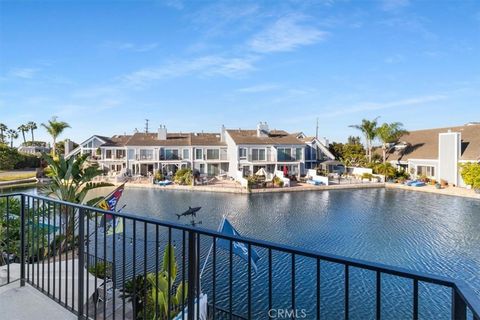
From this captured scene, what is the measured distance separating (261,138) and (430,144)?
795 inches

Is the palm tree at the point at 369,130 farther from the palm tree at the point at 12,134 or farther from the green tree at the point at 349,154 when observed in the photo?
the palm tree at the point at 12,134

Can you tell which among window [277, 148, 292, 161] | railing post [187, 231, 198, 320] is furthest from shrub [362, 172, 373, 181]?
railing post [187, 231, 198, 320]

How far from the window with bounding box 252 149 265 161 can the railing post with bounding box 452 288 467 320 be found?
3638 centimetres

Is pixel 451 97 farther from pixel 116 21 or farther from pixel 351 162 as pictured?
pixel 116 21

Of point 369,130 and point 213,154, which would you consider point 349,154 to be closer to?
point 369,130

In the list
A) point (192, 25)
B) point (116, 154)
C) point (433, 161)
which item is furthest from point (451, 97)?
point (116, 154)

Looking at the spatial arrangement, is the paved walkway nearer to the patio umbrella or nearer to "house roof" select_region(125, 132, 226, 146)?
the patio umbrella

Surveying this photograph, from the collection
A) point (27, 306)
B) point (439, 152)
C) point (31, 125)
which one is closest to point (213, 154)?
point (439, 152)

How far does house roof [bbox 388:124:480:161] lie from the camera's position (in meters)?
32.2

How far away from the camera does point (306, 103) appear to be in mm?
39438

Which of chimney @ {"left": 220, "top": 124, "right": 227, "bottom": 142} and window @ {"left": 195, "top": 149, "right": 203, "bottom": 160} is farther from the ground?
chimney @ {"left": 220, "top": 124, "right": 227, "bottom": 142}

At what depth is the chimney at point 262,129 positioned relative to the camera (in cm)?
4122

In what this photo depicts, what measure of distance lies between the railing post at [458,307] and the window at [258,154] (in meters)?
36.4

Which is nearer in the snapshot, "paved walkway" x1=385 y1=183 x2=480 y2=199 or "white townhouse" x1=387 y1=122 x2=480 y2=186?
"paved walkway" x1=385 y1=183 x2=480 y2=199
